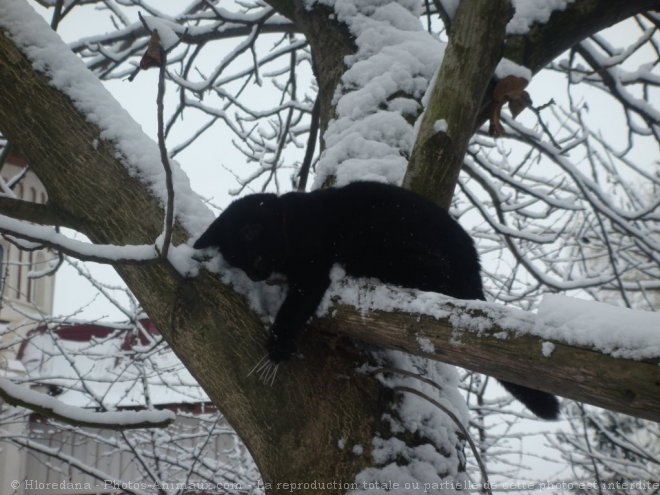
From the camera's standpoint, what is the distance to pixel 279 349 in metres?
1.52

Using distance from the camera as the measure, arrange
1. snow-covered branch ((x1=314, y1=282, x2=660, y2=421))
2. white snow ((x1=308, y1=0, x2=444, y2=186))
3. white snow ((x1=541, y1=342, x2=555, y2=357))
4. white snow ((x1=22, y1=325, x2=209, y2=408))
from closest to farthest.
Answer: snow-covered branch ((x1=314, y1=282, x2=660, y2=421))
white snow ((x1=541, y1=342, x2=555, y2=357))
white snow ((x1=308, y1=0, x2=444, y2=186))
white snow ((x1=22, y1=325, x2=209, y2=408))

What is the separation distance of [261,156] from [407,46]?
2.94 meters

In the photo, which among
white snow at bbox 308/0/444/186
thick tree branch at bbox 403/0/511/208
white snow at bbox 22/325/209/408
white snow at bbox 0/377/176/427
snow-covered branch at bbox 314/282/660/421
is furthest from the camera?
white snow at bbox 22/325/209/408

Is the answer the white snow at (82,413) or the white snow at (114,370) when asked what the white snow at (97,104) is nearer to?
the white snow at (82,413)

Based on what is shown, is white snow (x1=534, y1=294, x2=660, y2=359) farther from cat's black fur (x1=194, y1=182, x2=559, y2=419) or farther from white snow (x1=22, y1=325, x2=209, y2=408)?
white snow (x1=22, y1=325, x2=209, y2=408)

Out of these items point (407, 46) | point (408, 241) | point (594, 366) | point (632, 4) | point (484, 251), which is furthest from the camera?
point (484, 251)

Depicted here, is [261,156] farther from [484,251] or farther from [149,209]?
[149,209]

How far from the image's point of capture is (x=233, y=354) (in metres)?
1.52

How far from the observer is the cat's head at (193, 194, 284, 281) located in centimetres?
191

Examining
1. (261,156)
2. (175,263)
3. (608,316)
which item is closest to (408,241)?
(175,263)

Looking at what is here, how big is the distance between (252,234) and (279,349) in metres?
0.89

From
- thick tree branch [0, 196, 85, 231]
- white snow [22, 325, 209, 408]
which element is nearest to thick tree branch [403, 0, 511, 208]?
thick tree branch [0, 196, 85, 231]

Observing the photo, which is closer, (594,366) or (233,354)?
(594,366)

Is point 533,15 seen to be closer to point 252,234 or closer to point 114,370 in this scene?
point 252,234
